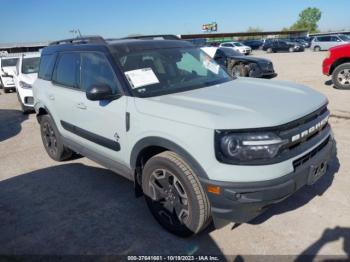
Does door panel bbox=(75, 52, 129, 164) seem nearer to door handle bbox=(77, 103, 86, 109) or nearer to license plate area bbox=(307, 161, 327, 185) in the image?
door handle bbox=(77, 103, 86, 109)

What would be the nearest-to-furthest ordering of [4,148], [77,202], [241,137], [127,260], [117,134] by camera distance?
[241,137]
[127,260]
[117,134]
[77,202]
[4,148]

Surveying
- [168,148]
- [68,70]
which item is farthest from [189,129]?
[68,70]

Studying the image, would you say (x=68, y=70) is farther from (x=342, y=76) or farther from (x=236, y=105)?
(x=342, y=76)

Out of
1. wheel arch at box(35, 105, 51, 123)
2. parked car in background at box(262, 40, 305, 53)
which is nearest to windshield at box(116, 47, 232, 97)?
wheel arch at box(35, 105, 51, 123)

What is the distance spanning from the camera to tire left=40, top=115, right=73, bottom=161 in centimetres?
511

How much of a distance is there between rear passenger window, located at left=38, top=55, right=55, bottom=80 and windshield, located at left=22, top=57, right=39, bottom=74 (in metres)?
5.59

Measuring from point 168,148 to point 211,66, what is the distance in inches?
67.1

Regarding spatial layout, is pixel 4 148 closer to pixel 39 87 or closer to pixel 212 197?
pixel 39 87

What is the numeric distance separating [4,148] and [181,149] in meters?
5.21

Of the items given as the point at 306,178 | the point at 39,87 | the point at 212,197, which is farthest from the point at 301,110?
the point at 39,87

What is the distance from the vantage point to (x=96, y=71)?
12.7 ft

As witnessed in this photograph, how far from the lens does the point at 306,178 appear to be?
2.86 meters

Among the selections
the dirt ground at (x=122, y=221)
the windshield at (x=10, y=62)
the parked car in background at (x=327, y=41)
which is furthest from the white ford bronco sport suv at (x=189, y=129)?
the parked car in background at (x=327, y=41)

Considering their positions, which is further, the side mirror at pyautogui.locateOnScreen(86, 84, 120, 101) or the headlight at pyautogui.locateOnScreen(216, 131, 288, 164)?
the side mirror at pyautogui.locateOnScreen(86, 84, 120, 101)
